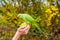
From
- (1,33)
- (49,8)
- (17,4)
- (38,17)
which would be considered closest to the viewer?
(49,8)

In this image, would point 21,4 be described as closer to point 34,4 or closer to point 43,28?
point 34,4

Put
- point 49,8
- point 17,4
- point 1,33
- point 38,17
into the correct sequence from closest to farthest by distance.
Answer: point 49,8, point 38,17, point 17,4, point 1,33

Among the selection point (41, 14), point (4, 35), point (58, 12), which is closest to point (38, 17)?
point (41, 14)

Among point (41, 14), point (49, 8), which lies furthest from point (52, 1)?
point (41, 14)

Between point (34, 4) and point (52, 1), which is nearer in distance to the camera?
point (52, 1)

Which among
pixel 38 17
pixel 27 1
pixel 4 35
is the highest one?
pixel 27 1

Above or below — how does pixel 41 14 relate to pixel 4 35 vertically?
above
